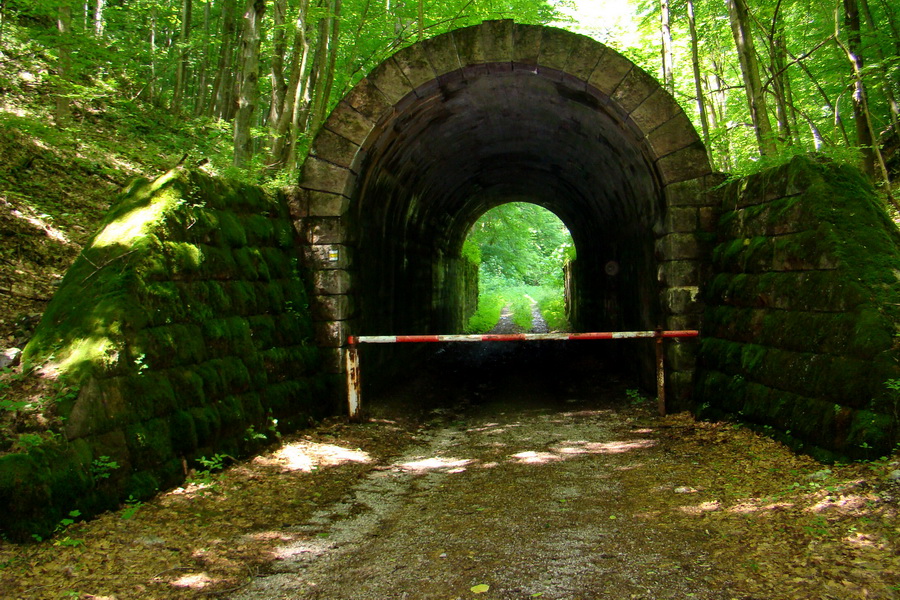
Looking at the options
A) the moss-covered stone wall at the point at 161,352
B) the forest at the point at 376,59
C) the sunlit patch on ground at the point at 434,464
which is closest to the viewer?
the moss-covered stone wall at the point at 161,352

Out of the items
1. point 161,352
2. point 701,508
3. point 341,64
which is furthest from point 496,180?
point 701,508

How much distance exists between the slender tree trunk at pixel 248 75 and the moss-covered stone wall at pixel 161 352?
9.44ft

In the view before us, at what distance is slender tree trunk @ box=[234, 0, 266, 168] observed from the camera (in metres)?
8.53

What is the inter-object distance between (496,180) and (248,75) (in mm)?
6920

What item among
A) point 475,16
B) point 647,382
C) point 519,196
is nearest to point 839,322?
point 647,382

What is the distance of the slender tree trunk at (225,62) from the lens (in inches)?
553

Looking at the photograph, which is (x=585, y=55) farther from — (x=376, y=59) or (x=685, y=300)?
(x=376, y=59)

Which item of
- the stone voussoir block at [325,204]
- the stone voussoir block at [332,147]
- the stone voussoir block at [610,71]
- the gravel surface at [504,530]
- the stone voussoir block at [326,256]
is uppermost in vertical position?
the stone voussoir block at [610,71]

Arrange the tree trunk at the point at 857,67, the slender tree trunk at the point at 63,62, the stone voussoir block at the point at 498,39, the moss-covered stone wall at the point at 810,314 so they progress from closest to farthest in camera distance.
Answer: the moss-covered stone wall at the point at 810,314
the stone voussoir block at the point at 498,39
the slender tree trunk at the point at 63,62
the tree trunk at the point at 857,67

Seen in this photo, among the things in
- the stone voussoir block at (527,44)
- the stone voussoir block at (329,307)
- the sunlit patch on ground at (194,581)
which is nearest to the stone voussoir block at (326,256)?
the stone voussoir block at (329,307)

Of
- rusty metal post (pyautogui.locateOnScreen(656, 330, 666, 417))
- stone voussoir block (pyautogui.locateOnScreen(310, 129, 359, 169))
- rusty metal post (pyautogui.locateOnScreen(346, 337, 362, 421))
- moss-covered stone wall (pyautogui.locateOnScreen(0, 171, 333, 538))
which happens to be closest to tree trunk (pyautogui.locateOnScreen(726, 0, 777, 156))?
rusty metal post (pyautogui.locateOnScreen(656, 330, 666, 417))

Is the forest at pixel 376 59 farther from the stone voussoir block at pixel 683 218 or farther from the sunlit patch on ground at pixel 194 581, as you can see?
the sunlit patch on ground at pixel 194 581

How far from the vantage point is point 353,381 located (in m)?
6.81

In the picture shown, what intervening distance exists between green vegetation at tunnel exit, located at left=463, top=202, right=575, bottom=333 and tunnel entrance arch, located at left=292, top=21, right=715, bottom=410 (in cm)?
1072
